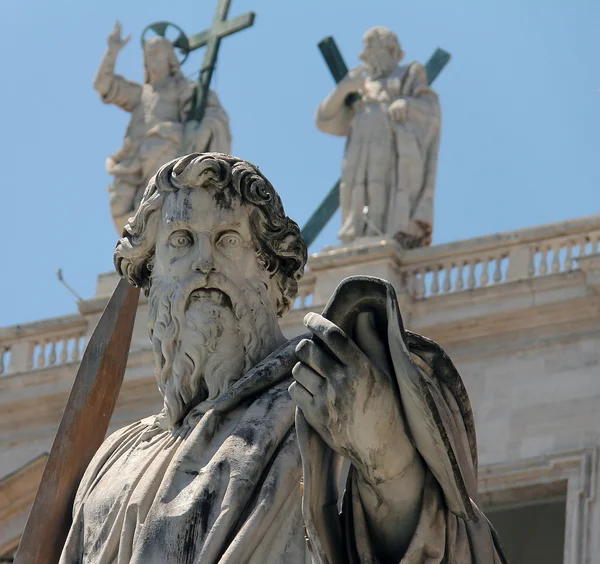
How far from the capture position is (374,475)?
6.29 m

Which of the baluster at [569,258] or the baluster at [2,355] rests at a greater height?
the baluster at [2,355]

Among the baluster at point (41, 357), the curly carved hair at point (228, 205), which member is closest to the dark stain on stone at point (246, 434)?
the curly carved hair at point (228, 205)

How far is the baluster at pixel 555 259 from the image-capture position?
71.6 ft

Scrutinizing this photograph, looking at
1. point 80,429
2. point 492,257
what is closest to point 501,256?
point 492,257

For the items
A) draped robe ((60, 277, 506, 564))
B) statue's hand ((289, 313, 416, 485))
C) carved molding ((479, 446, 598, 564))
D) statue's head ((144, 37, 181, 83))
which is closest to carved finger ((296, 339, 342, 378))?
statue's hand ((289, 313, 416, 485))

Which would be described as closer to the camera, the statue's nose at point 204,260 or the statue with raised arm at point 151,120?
the statue's nose at point 204,260

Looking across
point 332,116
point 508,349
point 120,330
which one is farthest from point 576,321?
point 120,330

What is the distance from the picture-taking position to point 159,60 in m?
25.0

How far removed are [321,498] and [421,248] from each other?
15834 mm

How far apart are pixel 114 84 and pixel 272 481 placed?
61.6ft

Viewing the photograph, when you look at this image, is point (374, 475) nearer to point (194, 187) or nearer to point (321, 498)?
point (321, 498)

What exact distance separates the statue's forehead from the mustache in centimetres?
12

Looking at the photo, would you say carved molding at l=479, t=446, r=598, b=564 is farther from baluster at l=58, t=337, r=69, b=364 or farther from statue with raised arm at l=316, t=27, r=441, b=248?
baluster at l=58, t=337, r=69, b=364

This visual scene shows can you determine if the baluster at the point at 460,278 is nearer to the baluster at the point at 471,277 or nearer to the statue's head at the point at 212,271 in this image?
the baluster at the point at 471,277
